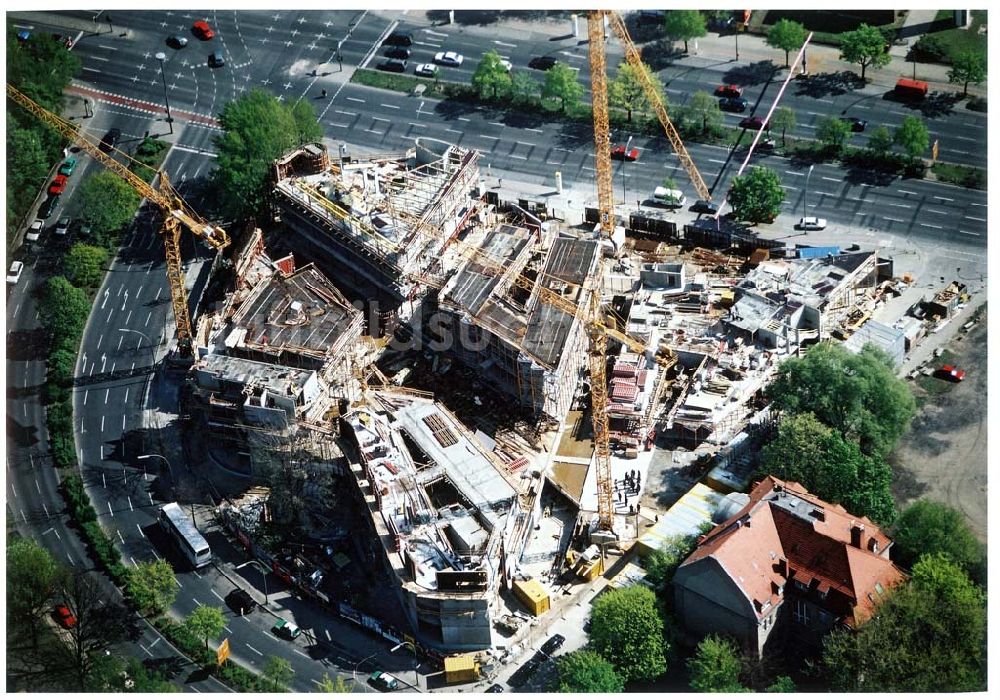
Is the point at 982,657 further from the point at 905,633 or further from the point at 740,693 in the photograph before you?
the point at 740,693

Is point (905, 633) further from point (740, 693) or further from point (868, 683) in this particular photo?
point (740, 693)

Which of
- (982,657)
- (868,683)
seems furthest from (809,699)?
(982,657)

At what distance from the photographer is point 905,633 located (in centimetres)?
19800

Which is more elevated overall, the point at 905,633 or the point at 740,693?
the point at 905,633

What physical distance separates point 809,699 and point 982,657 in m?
21.8

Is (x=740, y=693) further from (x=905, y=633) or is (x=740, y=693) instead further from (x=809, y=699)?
(x=905, y=633)

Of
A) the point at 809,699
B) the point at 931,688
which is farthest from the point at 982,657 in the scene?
the point at 809,699

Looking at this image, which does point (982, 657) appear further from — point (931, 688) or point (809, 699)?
point (809, 699)

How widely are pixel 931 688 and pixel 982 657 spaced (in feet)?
27.3

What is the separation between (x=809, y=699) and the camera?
652ft

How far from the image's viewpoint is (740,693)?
652ft

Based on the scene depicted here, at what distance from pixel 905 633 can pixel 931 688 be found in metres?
7.09

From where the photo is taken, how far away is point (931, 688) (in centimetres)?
19575

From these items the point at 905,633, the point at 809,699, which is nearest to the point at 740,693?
the point at 809,699
